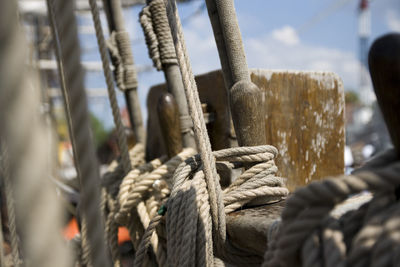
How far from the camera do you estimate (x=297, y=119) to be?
1.23 meters

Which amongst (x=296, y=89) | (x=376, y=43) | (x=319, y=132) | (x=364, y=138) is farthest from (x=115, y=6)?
(x=364, y=138)

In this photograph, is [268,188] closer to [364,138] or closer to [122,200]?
[122,200]

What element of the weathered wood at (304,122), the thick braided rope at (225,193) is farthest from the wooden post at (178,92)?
the thick braided rope at (225,193)

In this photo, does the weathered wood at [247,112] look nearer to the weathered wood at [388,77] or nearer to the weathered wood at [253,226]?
the weathered wood at [253,226]

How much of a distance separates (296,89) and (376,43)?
78 centimetres

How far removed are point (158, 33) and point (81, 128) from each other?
1.02 m

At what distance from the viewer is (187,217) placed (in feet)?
2.56

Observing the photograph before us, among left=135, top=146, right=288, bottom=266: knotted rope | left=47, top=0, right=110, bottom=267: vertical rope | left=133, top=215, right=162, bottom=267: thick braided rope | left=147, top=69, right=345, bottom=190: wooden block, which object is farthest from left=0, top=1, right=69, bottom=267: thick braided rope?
left=147, top=69, right=345, bottom=190: wooden block

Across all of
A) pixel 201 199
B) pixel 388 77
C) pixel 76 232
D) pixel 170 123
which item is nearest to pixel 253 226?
pixel 201 199

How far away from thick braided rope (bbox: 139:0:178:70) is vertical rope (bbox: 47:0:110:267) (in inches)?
38.2

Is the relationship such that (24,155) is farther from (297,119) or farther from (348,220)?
(297,119)

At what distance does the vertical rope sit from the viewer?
316 mm

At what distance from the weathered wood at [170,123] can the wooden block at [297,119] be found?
108 mm

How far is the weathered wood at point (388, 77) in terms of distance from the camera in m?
0.46
